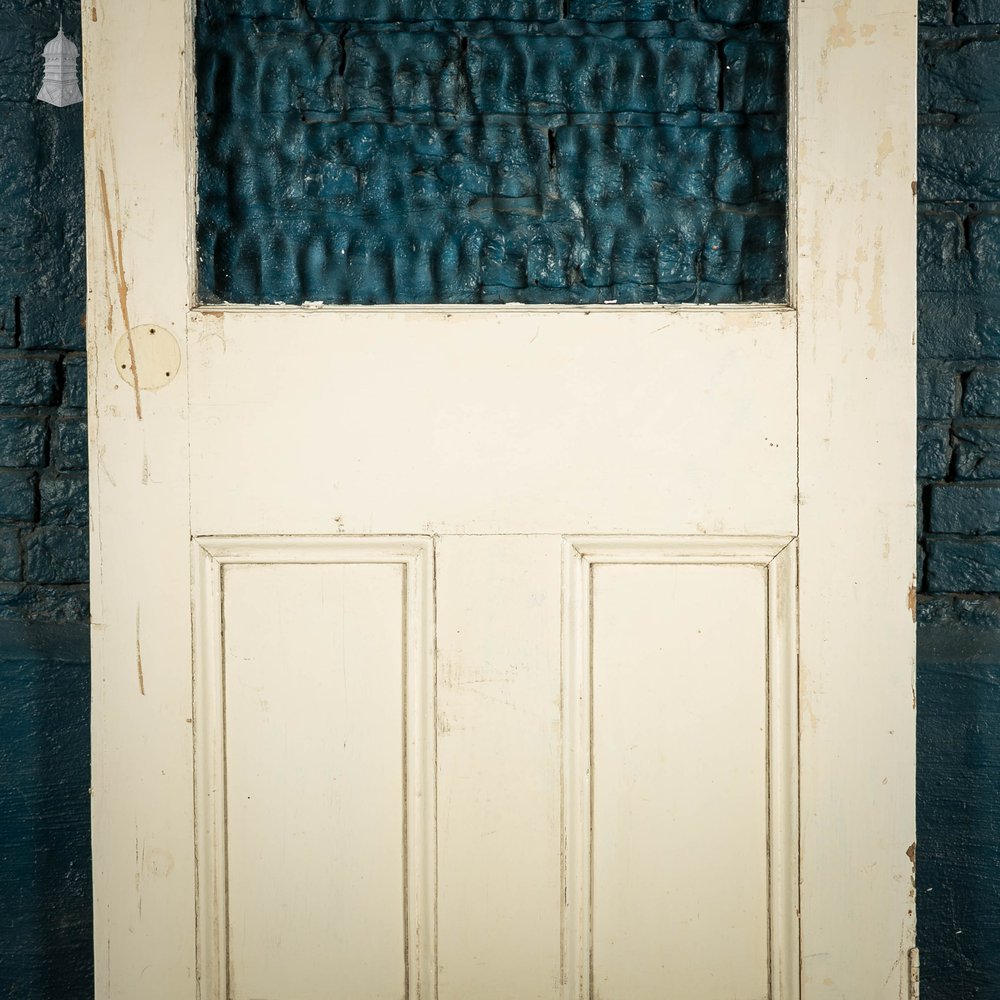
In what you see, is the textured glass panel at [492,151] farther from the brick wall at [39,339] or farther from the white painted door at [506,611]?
the brick wall at [39,339]

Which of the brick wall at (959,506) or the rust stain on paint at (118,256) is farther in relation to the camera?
the brick wall at (959,506)

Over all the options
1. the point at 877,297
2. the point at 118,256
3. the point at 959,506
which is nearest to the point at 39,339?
the point at 118,256

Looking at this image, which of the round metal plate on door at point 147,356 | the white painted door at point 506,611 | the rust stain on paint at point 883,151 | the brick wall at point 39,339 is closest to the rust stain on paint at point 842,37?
the white painted door at point 506,611

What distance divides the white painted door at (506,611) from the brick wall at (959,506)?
247 mm

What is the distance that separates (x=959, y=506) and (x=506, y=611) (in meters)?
0.72

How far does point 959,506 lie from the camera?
1311 millimetres

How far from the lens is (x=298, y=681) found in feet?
3.63

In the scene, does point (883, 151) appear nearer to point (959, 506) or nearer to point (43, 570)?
point (959, 506)

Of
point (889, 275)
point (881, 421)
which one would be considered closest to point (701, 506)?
point (881, 421)

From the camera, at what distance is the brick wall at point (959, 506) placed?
4.16ft

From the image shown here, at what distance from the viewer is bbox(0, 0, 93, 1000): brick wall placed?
1280mm

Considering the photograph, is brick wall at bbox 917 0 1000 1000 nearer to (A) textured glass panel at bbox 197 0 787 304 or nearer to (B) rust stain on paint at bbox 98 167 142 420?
(A) textured glass panel at bbox 197 0 787 304

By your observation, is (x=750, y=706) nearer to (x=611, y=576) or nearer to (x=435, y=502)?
(x=611, y=576)

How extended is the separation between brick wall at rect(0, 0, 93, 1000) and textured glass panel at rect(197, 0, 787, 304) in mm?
324
